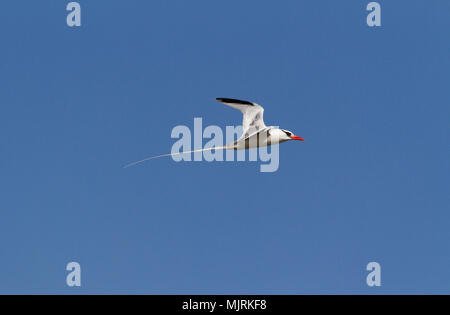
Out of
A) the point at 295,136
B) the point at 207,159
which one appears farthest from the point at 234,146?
the point at 295,136

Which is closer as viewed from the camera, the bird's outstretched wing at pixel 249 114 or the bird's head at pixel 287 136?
the bird's outstretched wing at pixel 249 114

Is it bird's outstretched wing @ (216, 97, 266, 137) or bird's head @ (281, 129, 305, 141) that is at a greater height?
bird's outstretched wing @ (216, 97, 266, 137)

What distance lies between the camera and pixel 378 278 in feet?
57.6

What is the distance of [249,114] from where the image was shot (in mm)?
17734

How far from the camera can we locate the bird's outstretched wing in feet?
57.3

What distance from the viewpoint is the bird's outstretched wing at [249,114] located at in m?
17.5

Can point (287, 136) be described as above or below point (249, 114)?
below

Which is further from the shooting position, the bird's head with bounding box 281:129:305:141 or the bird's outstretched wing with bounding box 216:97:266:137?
the bird's head with bounding box 281:129:305:141

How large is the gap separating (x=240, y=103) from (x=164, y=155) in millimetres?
3738

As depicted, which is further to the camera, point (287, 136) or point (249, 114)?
point (287, 136)

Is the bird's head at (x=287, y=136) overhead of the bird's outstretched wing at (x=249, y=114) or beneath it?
beneath
